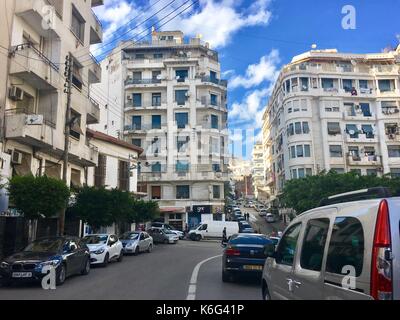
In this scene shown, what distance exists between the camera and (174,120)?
55219mm

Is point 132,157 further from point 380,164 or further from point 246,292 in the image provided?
point 380,164

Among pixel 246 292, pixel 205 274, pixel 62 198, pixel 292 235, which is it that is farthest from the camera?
pixel 62 198

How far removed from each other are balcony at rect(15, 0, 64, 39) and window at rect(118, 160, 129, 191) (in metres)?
16.8

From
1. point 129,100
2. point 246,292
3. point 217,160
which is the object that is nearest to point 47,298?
point 246,292

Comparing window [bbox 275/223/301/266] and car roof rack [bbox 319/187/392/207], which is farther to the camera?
window [bbox 275/223/301/266]

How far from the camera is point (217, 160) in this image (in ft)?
178

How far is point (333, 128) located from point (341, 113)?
101 inches

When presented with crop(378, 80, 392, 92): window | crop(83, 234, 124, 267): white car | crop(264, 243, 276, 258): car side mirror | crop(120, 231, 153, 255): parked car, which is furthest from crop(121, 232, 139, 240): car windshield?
crop(378, 80, 392, 92): window

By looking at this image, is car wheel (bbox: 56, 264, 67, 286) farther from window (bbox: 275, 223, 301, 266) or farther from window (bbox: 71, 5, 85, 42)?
window (bbox: 71, 5, 85, 42)

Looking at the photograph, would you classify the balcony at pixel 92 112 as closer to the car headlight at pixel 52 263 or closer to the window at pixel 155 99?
the car headlight at pixel 52 263

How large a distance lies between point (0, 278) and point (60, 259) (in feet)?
5.99

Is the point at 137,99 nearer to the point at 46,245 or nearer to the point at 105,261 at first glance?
the point at 105,261

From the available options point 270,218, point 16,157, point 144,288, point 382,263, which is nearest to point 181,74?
point 270,218

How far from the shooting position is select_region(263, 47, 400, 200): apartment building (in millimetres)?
53594
